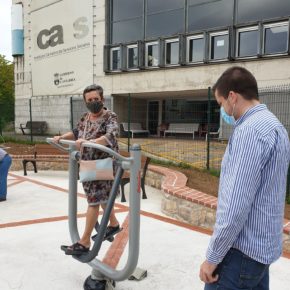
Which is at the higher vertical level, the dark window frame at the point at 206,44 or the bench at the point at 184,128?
the dark window frame at the point at 206,44

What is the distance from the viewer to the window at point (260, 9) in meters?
12.4

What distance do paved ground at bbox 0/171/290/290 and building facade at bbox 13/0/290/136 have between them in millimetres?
6627

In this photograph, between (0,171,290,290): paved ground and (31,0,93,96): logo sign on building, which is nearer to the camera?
(0,171,290,290): paved ground

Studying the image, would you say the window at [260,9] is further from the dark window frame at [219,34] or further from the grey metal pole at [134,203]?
the grey metal pole at [134,203]

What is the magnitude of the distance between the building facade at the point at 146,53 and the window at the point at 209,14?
0.04 m

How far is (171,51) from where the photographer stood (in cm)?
1526

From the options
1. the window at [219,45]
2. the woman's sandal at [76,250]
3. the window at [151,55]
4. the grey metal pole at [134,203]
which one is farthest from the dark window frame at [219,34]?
the grey metal pole at [134,203]

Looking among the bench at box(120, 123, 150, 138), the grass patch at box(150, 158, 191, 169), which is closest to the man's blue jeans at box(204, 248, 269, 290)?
the grass patch at box(150, 158, 191, 169)

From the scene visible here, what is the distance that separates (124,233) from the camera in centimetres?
404

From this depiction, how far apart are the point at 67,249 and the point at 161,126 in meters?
14.6

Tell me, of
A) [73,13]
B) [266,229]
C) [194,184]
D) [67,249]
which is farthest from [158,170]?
[73,13]

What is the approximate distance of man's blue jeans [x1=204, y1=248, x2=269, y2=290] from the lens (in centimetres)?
156

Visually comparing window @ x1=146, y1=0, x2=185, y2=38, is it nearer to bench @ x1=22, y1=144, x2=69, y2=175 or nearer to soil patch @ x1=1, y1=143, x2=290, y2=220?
bench @ x1=22, y1=144, x2=69, y2=175

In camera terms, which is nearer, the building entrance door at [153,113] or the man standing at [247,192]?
the man standing at [247,192]
